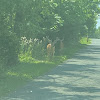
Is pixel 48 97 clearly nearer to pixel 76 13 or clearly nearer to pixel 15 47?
pixel 15 47

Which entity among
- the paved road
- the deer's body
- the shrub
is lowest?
the paved road

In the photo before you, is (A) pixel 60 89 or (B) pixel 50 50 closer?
(A) pixel 60 89

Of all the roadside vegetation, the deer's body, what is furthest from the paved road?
the deer's body

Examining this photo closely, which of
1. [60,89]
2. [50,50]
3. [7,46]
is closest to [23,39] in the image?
[50,50]

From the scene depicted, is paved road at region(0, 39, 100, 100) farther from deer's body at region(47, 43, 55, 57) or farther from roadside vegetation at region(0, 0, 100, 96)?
deer's body at region(47, 43, 55, 57)

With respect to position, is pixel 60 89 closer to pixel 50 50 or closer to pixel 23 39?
pixel 50 50

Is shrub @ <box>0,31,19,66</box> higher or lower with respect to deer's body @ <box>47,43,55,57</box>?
higher

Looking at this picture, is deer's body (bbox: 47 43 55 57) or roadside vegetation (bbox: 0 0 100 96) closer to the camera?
roadside vegetation (bbox: 0 0 100 96)

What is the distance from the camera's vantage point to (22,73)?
14781mm

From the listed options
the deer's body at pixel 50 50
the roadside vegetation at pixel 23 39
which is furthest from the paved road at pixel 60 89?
the deer's body at pixel 50 50

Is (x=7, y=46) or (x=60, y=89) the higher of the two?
(x=7, y=46)

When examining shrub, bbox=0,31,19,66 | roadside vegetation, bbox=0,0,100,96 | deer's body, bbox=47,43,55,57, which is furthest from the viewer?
deer's body, bbox=47,43,55,57

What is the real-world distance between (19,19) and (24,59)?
305 cm

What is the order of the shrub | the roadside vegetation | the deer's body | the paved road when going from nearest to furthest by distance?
the paved road, the roadside vegetation, the shrub, the deer's body
